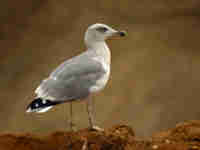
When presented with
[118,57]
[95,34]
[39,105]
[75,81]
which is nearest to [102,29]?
[95,34]

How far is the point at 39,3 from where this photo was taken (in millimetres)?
5168

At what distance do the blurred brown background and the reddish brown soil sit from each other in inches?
87.8

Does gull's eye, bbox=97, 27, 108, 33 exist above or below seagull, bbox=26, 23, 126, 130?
above

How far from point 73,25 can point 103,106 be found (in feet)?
2.45

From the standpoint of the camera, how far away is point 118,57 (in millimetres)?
4910

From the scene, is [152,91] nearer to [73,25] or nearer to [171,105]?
[171,105]

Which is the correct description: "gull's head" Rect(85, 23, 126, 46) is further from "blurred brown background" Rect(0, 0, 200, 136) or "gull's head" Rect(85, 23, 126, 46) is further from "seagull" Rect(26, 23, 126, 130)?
"blurred brown background" Rect(0, 0, 200, 136)

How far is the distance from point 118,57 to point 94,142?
2.58 meters

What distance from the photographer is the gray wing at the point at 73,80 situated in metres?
2.41

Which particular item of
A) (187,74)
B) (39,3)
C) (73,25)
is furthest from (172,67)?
(39,3)

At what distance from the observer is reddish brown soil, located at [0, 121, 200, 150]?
92.8 inches

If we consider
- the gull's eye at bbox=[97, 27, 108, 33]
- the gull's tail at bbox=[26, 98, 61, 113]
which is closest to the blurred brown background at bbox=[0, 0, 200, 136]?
the gull's eye at bbox=[97, 27, 108, 33]

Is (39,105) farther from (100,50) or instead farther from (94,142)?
(100,50)

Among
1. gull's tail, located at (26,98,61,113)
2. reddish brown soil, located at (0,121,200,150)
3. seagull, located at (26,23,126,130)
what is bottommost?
reddish brown soil, located at (0,121,200,150)
